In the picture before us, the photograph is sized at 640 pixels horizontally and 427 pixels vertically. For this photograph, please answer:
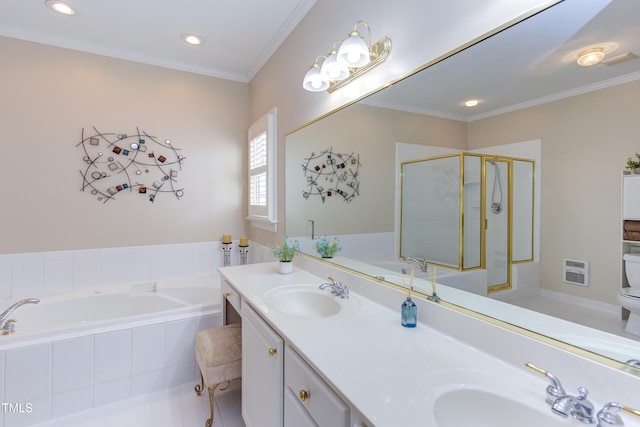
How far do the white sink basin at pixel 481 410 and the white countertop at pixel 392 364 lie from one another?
16mm

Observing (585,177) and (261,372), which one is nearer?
(585,177)

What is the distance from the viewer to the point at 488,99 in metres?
1.06

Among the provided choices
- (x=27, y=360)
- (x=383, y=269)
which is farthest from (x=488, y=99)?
(x=27, y=360)

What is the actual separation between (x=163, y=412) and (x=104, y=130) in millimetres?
2404

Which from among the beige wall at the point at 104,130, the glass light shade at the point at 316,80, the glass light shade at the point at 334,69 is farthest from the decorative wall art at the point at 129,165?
the glass light shade at the point at 334,69

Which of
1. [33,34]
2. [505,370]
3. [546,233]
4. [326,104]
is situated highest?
[33,34]

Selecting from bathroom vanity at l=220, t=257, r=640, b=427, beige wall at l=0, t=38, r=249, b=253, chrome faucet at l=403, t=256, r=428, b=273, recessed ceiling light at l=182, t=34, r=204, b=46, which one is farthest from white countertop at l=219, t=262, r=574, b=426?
recessed ceiling light at l=182, t=34, r=204, b=46

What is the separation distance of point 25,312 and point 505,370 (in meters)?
3.13

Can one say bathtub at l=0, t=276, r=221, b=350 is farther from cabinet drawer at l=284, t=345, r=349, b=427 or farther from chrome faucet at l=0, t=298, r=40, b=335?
cabinet drawer at l=284, t=345, r=349, b=427

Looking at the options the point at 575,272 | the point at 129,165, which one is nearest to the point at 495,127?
the point at 575,272

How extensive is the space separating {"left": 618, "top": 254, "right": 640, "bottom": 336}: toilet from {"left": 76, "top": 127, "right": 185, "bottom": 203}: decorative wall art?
127 inches

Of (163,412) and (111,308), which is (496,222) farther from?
(111,308)

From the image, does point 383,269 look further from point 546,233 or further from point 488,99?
point 488,99

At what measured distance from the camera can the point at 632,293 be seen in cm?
75
